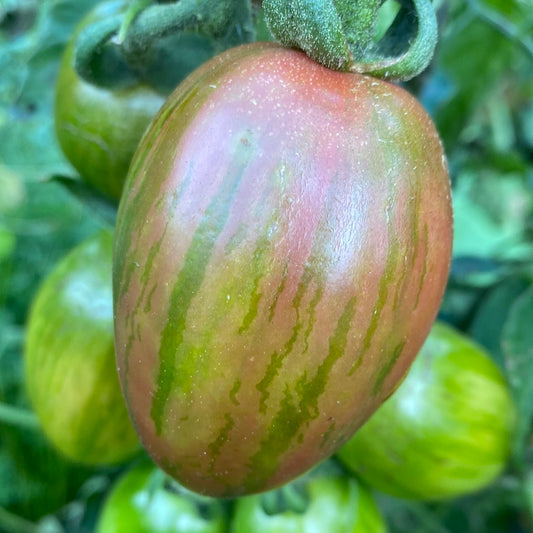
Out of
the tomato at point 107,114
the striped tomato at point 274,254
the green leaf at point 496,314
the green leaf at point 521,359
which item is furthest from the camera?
the green leaf at point 496,314

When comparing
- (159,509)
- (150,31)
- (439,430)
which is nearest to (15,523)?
(159,509)

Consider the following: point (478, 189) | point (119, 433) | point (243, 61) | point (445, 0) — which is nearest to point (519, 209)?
point (478, 189)

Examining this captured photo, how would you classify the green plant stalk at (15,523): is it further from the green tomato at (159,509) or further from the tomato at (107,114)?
the tomato at (107,114)

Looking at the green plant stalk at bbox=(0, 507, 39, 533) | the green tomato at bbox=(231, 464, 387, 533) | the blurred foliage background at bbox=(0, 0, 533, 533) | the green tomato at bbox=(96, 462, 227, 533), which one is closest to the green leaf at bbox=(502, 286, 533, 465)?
the blurred foliage background at bbox=(0, 0, 533, 533)

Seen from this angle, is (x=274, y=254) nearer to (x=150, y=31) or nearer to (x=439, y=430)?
(x=150, y=31)

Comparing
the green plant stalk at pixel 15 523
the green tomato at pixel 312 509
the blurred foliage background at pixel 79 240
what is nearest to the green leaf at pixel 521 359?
the blurred foliage background at pixel 79 240

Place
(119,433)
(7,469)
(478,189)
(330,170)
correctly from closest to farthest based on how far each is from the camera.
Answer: (330,170) < (119,433) < (7,469) < (478,189)

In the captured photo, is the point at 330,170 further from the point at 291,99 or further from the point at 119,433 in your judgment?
the point at 119,433
